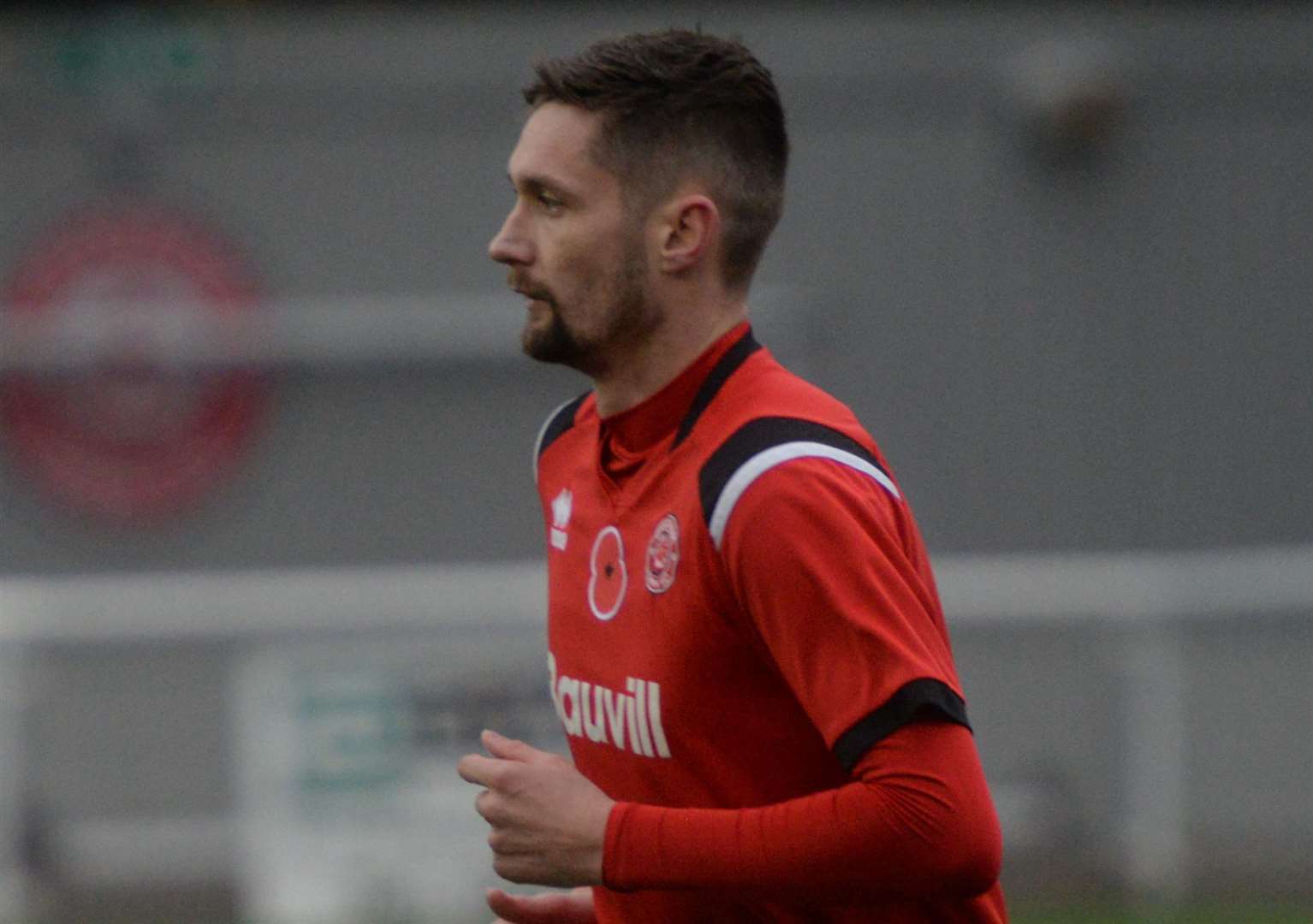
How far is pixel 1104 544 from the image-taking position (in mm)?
9992

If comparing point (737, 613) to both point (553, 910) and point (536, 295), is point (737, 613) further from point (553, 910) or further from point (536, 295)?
point (553, 910)

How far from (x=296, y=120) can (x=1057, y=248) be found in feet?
A: 12.8

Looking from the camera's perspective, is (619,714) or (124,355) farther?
(124,355)

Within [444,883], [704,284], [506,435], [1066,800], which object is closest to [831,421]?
[704,284]

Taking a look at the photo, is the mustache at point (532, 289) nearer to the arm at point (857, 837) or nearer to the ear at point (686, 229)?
the ear at point (686, 229)

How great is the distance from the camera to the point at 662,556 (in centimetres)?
238

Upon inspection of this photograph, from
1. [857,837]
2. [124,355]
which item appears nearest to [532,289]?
[857,837]

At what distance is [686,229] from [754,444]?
339 mm

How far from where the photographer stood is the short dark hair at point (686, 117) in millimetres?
2457

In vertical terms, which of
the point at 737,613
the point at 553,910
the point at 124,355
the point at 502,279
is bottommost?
the point at 553,910

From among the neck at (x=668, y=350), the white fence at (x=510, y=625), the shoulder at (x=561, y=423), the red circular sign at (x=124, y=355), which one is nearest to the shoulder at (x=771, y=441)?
the neck at (x=668, y=350)

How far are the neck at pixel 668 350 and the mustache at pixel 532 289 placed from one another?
0.12m

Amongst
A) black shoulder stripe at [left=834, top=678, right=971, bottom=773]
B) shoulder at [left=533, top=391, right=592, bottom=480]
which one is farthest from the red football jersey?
shoulder at [left=533, top=391, right=592, bottom=480]

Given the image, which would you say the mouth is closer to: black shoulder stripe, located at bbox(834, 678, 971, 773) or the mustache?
the mustache
